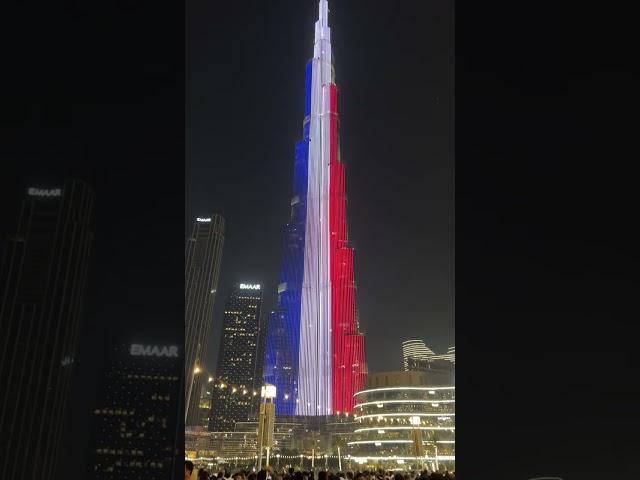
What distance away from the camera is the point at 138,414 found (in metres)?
1.72

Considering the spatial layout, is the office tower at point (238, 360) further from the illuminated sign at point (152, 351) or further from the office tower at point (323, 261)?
the illuminated sign at point (152, 351)

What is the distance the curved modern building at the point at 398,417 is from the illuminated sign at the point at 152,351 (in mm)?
27085

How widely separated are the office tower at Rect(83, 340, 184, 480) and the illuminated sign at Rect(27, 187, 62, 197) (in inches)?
23.4

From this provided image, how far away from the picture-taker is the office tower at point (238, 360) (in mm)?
65312

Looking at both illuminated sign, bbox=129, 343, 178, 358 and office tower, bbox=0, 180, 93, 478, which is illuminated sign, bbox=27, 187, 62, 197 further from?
illuminated sign, bbox=129, 343, 178, 358

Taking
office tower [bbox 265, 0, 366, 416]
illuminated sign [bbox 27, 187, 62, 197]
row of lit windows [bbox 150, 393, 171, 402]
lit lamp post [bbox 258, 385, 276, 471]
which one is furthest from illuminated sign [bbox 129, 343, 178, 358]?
office tower [bbox 265, 0, 366, 416]

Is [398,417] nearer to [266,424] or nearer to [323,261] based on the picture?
[323,261]

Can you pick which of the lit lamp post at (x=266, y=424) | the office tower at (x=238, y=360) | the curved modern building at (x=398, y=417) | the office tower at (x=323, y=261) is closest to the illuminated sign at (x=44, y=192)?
the lit lamp post at (x=266, y=424)

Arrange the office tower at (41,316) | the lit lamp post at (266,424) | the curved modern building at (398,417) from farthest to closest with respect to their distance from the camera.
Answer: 1. the curved modern building at (398,417)
2. the lit lamp post at (266,424)
3. the office tower at (41,316)

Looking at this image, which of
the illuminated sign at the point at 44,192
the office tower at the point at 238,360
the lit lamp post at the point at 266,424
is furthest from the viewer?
the office tower at the point at 238,360

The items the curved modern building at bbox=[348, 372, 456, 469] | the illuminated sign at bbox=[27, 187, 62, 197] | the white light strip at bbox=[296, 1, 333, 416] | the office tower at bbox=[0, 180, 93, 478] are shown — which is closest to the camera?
the office tower at bbox=[0, 180, 93, 478]

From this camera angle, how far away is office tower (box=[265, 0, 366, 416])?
44.9 metres
